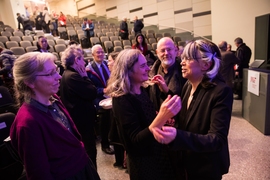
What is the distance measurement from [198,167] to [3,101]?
7.36ft

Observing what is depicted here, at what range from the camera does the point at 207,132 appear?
0.95 meters

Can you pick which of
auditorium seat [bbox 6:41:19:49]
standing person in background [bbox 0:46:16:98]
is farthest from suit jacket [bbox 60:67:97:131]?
auditorium seat [bbox 6:41:19:49]

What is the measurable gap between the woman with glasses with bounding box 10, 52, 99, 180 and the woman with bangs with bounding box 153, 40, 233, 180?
50 centimetres

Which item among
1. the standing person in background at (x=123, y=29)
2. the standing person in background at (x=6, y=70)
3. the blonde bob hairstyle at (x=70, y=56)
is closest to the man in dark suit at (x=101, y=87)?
the blonde bob hairstyle at (x=70, y=56)

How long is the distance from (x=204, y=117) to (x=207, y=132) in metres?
0.08

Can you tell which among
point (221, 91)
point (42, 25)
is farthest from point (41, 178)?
point (42, 25)

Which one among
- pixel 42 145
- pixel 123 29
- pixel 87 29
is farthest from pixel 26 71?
pixel 123 29

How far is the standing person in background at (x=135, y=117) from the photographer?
103cm

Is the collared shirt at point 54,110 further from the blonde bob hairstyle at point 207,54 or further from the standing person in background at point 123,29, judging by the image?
the standing person in background at point 123,29

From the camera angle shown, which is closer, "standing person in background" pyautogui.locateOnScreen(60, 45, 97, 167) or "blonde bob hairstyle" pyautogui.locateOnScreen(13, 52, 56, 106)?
"blonde bob hairstyle" pyautogui.locateOnScreen(13, 52, 56, 106)

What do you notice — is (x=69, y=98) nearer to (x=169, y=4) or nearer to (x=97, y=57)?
(x=97, y=57)

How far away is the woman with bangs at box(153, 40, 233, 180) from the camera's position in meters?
0.83

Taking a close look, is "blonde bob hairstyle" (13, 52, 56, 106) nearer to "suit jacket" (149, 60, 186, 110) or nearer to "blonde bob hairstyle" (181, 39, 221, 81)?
"blonde bob hairstyle" (181, 39, 221, 81)

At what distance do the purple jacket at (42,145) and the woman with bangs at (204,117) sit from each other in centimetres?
50
